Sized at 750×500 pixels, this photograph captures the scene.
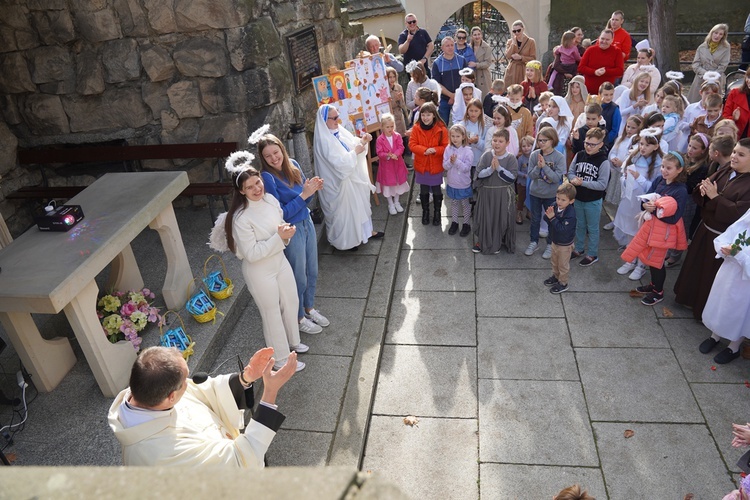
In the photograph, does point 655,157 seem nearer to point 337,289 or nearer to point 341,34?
point 337,289

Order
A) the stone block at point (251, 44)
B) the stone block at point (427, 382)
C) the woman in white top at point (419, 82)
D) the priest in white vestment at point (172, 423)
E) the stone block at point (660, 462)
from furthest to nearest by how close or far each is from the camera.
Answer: the woman in white top at point (419, 82), the stone block at point (251, 44), the stone block at point (427, 382), the stone block at point (660, 462), the priest in white vestment at point (172, 423)

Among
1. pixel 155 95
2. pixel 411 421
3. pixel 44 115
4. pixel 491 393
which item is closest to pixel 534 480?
pixel 491 393

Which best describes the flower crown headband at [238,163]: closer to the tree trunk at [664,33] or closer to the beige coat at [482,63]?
the beige coat at [482,63]

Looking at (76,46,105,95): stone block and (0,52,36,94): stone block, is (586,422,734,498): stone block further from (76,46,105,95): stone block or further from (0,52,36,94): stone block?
(0,52,36,94): stone block

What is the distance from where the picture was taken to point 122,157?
21.5 feet

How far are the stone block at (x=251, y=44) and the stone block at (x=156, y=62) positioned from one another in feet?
2.42

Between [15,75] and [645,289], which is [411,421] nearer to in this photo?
[645,289]

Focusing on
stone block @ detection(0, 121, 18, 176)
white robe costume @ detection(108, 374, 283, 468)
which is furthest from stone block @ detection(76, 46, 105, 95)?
white robe costume @ detection(108, 374, 283, 468)

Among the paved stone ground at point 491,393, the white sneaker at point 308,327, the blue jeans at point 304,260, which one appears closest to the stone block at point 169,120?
the paved stone ground at point 491,393

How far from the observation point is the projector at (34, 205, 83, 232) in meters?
4.40

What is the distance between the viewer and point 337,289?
6.14 metres

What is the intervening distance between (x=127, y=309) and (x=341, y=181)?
264 centimetres

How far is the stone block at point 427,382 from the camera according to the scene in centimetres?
466

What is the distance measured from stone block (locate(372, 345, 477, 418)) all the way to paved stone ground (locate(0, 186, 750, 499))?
16 mm
